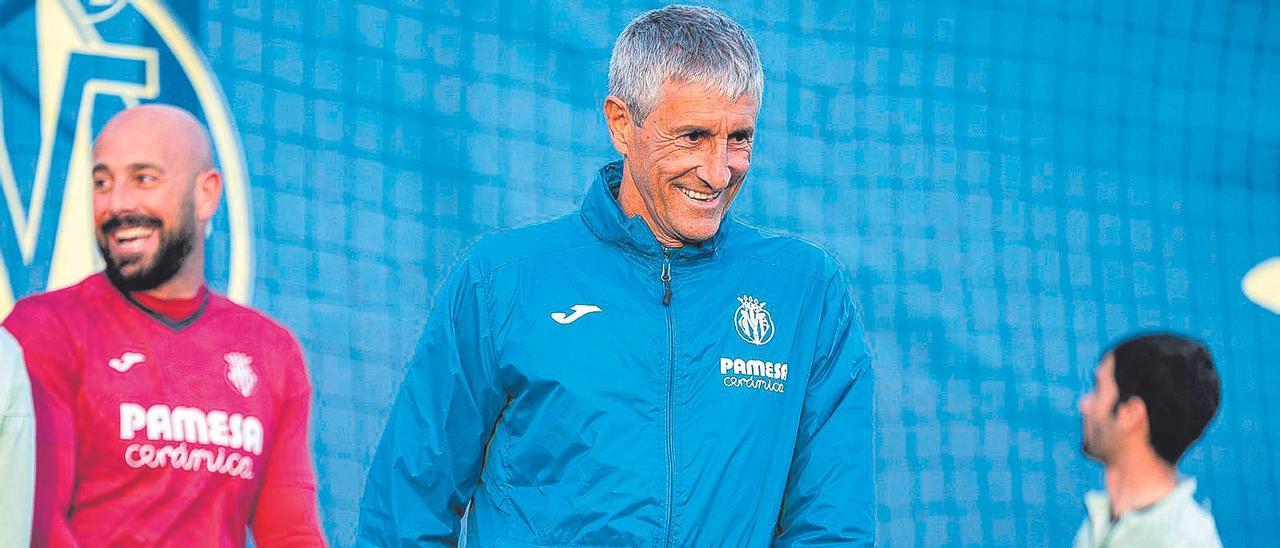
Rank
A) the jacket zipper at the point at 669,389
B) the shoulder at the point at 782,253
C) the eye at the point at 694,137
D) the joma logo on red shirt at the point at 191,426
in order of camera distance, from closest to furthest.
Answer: the jacket zipper at the point at 669,389 < the eye at the point at 694,137 < the shoulder at the point at 782,253 < the joma logo on red shirt at the point at 191,426

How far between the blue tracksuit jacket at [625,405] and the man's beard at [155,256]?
104 centimetres

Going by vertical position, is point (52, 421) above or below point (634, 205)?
below

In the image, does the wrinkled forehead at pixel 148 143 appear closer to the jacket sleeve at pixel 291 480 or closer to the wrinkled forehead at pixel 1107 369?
the jacket sleeve at pixel 291 480

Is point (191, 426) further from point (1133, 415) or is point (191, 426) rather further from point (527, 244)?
point (1133, 415)

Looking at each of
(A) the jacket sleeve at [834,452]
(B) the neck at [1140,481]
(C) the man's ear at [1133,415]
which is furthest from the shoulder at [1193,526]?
(A) the jacket sleeve at [834,452]

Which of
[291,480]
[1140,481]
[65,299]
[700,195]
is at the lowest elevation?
[291,480]

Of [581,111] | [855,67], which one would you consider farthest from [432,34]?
[855,67]

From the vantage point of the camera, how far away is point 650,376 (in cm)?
227

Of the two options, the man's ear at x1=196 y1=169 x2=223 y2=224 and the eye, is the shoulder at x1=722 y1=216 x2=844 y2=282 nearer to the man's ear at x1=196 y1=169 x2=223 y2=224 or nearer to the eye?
the eye

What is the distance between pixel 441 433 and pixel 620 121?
0.54 metres

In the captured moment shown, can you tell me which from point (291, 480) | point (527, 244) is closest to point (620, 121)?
point (527, 244)

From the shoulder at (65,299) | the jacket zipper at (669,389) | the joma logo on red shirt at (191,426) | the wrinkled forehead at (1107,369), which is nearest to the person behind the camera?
the jacket zipper at (669,389)

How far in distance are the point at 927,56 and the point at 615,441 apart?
227 cm

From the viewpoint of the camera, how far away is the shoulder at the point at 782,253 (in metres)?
2.41
